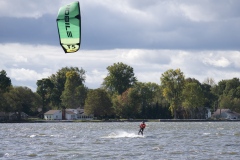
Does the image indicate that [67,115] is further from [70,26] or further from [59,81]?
[70,26]

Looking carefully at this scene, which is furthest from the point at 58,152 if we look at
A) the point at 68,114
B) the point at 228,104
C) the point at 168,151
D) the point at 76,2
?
the point at 228,104

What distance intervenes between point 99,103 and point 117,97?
6577mm

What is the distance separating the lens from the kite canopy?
26.7 m

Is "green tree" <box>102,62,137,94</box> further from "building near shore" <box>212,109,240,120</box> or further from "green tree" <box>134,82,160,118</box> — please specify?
"building near shore" <box>212,109,240,120</box>

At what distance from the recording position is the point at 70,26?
26812 millimetres

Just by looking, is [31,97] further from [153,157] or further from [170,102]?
[153,157]

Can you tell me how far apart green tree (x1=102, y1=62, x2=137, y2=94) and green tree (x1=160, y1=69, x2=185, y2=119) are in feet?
65.9

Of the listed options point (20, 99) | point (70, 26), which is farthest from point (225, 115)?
point (70, 26)

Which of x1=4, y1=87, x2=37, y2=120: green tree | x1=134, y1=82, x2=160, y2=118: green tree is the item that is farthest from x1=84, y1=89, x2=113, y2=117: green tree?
x1=4, y1=87, x2=37, y2=120: green tree

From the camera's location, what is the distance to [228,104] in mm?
188250

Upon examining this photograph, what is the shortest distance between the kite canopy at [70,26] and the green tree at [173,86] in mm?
126703

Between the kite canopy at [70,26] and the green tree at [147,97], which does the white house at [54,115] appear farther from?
the kite canopy at [70,26]

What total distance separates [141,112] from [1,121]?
3549cm

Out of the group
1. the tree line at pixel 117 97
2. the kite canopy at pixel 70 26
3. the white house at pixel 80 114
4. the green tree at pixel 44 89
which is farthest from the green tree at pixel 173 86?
the kite canopy at pixel 70 26
